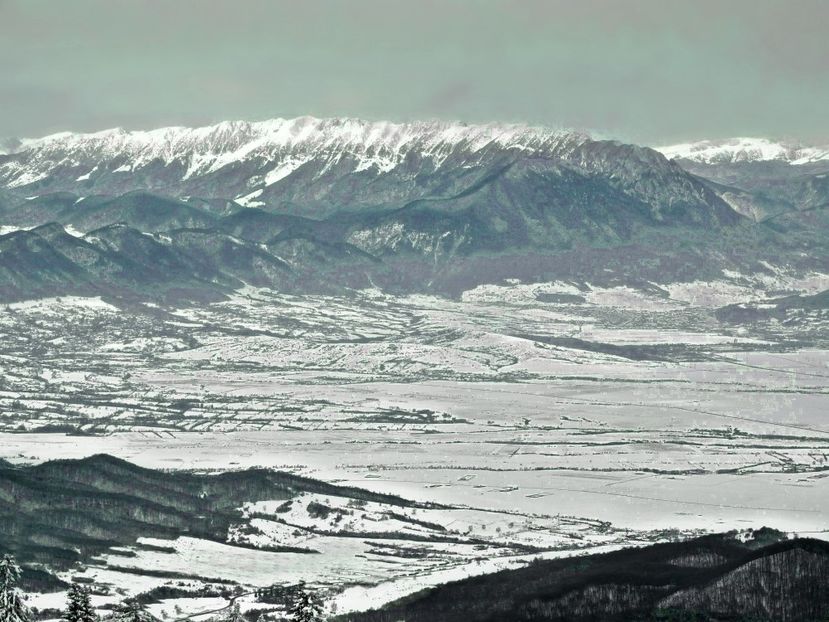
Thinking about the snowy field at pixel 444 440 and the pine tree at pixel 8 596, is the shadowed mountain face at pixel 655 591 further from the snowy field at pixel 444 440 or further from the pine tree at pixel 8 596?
the pine tree at pixel 8 596

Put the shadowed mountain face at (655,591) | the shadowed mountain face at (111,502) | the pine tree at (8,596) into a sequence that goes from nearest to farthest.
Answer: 1. the pine tree at (8,596)
2. the shadowed mountain face at (655,591)
3. the shadowed mountain face at (111,502)

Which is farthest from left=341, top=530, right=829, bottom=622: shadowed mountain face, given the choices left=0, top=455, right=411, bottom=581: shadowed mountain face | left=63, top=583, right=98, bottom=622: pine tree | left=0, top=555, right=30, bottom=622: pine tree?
left=0, top=555, right=30, bottom=622: pine tree

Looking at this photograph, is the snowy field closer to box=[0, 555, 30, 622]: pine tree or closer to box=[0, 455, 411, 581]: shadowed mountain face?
box=[0, 455, 411, 581]: shadowed mountain face

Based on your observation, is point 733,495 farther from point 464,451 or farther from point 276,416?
point 276,416

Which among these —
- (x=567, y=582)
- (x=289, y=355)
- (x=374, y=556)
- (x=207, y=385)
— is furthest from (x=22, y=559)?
(x=289, y=355)

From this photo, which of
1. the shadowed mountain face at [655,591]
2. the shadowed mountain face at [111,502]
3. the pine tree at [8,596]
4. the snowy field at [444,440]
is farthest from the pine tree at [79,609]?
the shadowed mountain face at [111,502]

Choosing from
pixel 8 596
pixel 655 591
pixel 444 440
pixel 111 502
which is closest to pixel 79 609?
pixel 8 596
